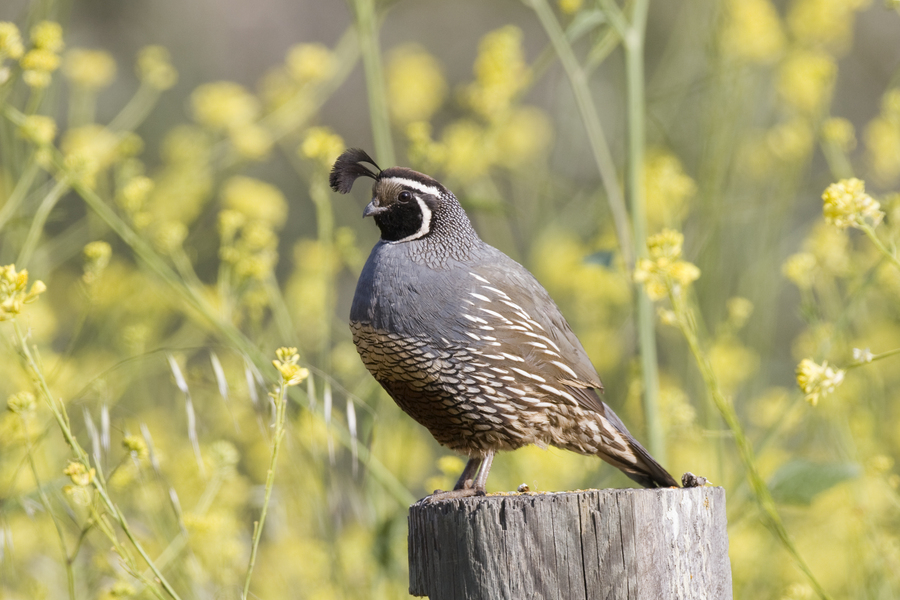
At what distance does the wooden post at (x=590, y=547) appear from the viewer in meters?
2.15

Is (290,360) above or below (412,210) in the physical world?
below

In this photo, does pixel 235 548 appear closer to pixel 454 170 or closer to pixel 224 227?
pixel 224 227

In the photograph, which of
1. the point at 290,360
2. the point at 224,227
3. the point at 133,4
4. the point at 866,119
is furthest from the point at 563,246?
the point at 133,4

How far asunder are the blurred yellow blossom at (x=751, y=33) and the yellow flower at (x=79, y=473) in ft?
12.4

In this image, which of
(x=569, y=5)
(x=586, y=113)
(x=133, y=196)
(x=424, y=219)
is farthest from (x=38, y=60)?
(x=569, y=5)

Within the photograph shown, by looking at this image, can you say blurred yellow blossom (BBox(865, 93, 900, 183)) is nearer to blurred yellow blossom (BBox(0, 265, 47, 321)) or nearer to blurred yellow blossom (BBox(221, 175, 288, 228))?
blurred yellow blossom (BBox(221, 175, 288, 228))

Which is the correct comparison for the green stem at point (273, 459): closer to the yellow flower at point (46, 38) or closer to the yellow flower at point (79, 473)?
the yellow flower at point (79, 473)

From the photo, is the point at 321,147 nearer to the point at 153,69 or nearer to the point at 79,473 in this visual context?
the point at 153,69

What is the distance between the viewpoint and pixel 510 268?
3236 mm

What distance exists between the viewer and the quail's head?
3.14m

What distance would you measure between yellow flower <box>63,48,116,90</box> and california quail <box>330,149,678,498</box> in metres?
2.63

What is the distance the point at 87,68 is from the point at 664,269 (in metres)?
3.74

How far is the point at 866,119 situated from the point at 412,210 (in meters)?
9.12

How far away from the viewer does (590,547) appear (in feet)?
7.10
